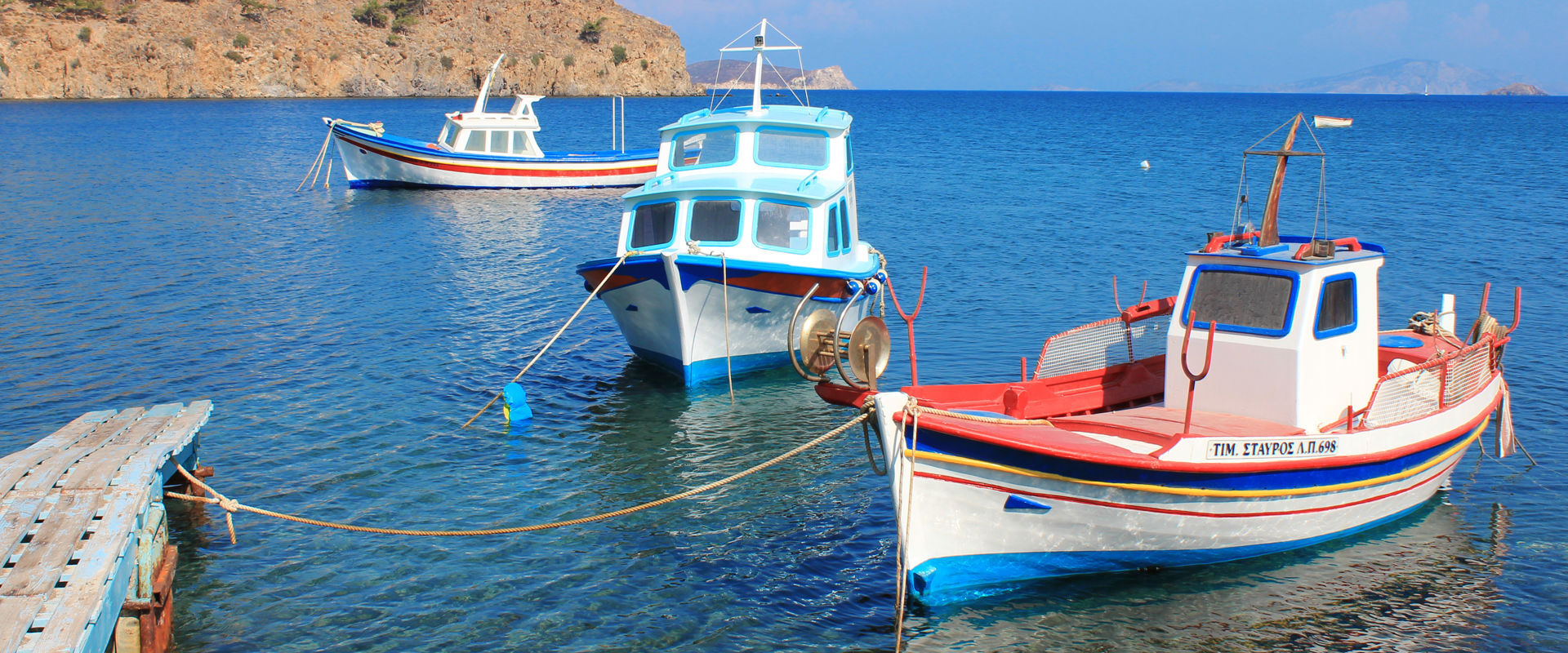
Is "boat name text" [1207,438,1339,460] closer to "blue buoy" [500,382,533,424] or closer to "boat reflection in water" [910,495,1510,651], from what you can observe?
"boat reflection in water" [910,495,1510,651]

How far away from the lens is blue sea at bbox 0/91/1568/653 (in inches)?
360

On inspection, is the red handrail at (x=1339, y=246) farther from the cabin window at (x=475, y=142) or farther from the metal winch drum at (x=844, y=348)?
the cabin window at (x=475, y=142)

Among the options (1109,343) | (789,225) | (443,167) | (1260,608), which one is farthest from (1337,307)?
(443,167)

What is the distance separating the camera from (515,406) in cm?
1440

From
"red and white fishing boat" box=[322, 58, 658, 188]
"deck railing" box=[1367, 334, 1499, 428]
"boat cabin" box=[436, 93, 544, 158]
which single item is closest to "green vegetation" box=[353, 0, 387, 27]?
"red and white fishing boat" box=[322, 58, 658, 188]

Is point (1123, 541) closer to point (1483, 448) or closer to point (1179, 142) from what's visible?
point (1483, 448)

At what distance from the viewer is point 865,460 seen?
1317cm

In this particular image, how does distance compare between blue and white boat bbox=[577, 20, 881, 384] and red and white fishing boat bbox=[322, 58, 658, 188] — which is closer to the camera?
blue and white boat bbox=[577, 20, 881, 384]

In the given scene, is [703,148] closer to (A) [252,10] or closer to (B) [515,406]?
(B) [515,406]

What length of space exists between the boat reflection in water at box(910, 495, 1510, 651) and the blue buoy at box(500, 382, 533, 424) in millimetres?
7201

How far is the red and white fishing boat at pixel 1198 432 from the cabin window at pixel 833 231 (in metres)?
5.36

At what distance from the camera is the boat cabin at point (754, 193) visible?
16094 mm

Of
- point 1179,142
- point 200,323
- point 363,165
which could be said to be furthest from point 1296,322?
Answer: point 1179,142

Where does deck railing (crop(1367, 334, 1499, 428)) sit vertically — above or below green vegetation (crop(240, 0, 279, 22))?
below
